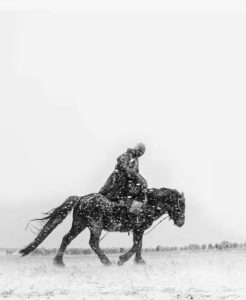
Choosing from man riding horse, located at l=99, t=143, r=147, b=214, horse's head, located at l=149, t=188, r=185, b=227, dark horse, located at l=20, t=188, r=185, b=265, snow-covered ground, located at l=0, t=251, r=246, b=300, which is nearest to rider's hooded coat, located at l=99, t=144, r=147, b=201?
man riding horse, located at l=99, t=143, r=147, b=214

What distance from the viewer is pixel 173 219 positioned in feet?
45.5

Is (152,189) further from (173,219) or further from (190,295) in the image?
(190,295)

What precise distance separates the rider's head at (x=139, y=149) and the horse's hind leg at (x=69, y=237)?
7.14ft

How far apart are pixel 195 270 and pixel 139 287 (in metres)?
2.78

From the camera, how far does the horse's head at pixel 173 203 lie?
13.7 m

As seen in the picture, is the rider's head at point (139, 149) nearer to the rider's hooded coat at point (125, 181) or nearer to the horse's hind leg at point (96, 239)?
the rider's hooded coat at point (125, 181)

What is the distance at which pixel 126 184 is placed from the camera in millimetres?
13664

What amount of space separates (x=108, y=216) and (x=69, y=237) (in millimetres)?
1173

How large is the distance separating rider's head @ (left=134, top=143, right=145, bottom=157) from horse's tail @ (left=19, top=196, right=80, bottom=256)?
182 centimetres

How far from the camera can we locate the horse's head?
13742mm

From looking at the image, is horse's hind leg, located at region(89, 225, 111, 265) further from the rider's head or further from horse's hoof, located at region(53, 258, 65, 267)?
the rider's head

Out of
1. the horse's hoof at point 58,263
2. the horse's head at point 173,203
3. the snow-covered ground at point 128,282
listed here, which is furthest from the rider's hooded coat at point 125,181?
the horse's hoof at point 58,263

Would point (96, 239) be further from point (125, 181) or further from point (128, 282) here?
point (128, 282)

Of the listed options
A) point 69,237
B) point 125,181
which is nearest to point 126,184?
point 125,181
